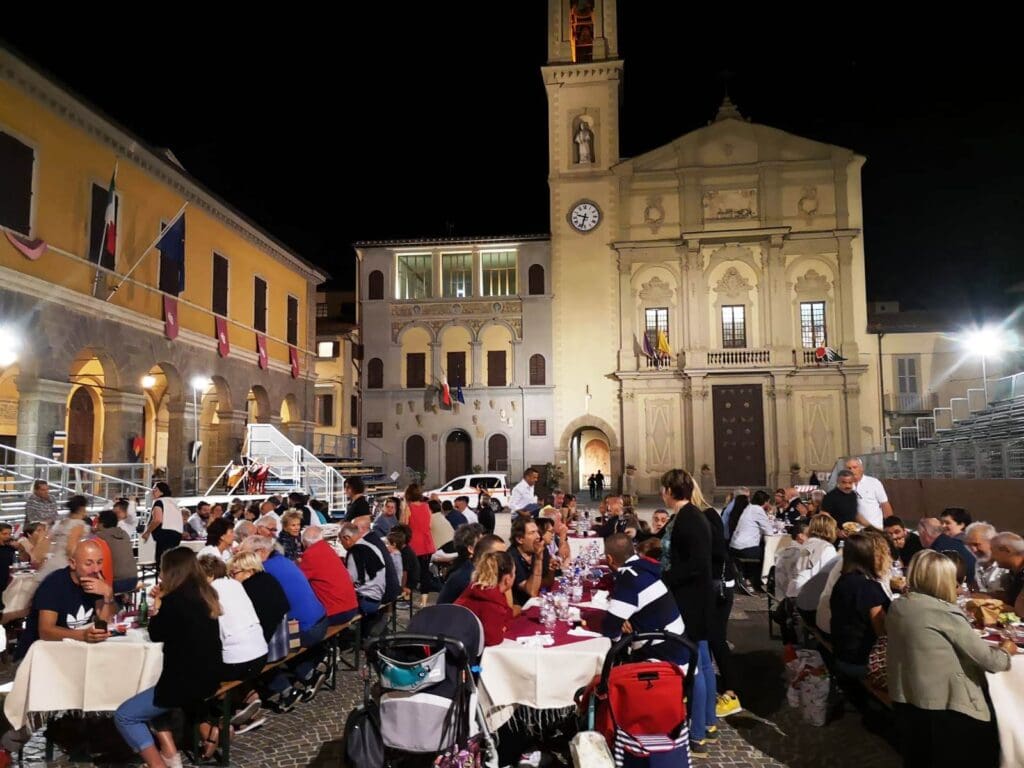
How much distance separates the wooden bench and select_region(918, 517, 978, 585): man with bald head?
5632 millimetres

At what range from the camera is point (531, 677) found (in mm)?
4898

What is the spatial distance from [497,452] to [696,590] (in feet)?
88.0

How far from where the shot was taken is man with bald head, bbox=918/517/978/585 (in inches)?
270

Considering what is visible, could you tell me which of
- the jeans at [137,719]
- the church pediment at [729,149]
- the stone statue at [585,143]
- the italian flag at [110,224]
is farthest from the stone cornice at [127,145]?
the church pediment at [729,149]

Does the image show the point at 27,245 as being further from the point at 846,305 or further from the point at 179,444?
the point at 846,305

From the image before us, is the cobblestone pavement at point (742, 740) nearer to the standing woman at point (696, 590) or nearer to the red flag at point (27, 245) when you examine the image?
the standing woman at point (696, 590)

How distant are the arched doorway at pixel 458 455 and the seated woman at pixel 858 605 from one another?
2708cm

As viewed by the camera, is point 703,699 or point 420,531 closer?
point 703,699

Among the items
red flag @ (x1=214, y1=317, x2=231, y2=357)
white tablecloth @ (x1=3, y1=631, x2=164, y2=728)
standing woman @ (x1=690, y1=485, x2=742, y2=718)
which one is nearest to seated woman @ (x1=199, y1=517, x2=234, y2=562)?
white tablecloth @ (x1=3, y1=631, x2=164, y2=728)

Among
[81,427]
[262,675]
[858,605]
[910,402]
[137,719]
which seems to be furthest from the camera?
[910,402]

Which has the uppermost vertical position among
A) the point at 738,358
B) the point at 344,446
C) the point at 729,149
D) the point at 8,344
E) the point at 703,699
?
the point at 729,149

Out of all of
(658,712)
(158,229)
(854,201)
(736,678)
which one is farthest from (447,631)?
(854,201)

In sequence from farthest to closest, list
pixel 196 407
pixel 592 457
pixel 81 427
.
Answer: pixel 592 457
pixel 81 427
pixel 196 407

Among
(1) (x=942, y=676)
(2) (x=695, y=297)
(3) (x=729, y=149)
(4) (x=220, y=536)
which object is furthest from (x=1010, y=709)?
(3) (x=729, y=149)
